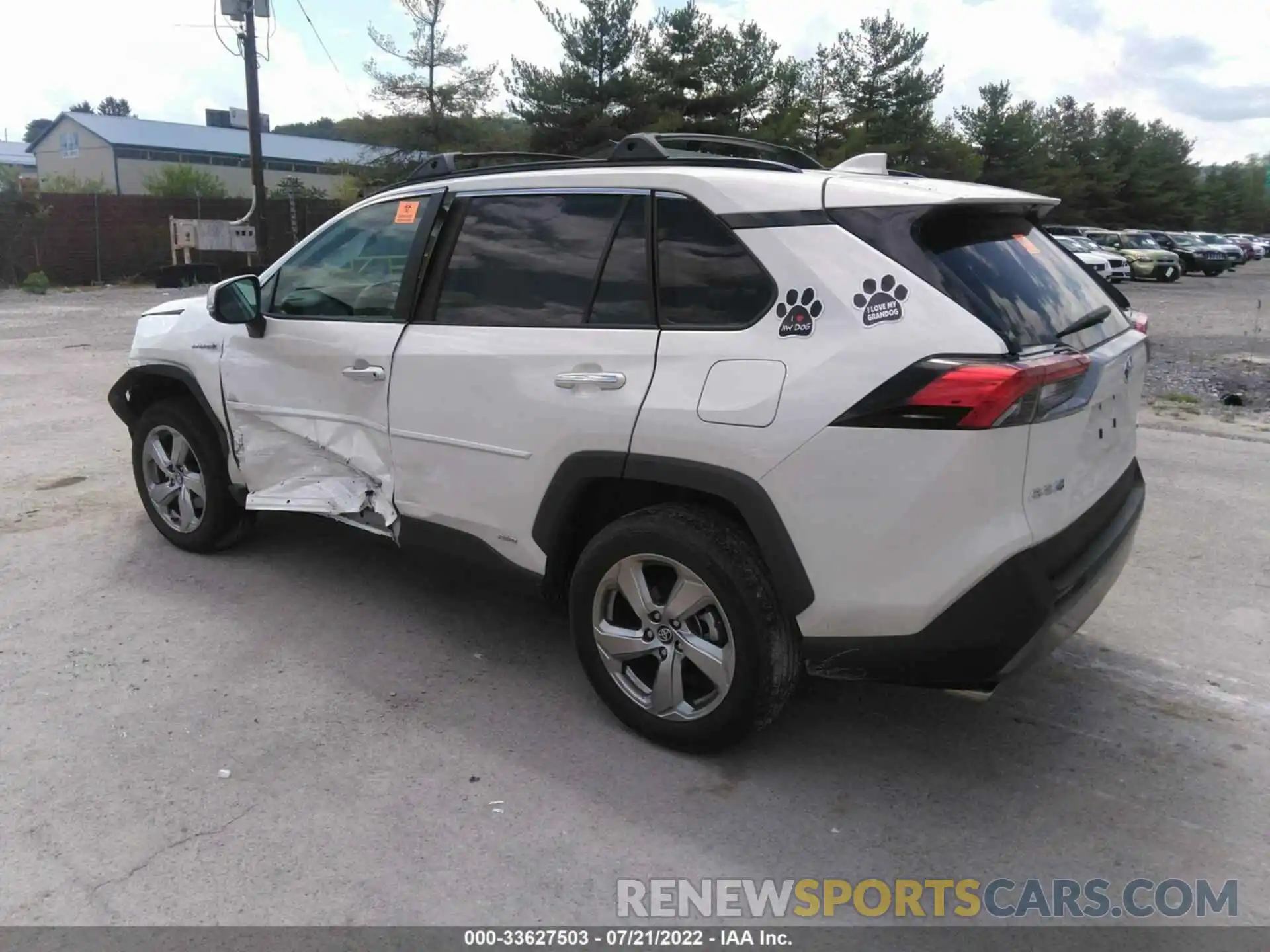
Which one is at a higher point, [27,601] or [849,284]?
[849,284]

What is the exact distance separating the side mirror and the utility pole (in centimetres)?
1767

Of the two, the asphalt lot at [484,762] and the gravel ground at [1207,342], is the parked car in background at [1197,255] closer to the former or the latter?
the gravel ground at [1207,342]

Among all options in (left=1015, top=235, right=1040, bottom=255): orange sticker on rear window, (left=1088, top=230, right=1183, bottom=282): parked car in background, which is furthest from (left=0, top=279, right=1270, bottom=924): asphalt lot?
(left=1088, top=230, right=1183, bottom=282): parked car in background

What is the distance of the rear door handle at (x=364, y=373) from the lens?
3963mm

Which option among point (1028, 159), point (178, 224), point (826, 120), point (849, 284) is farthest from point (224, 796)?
point (1028, 159)

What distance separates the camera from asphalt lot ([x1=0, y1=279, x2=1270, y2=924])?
2770mm

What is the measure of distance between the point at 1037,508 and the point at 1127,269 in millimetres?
32110

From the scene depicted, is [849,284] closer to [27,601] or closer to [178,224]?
[27,601]

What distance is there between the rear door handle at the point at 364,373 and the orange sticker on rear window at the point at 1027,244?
2.36 metres

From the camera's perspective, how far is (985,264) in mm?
2934

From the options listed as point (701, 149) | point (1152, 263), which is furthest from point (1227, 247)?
point (701, 149)

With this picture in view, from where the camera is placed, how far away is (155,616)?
4383 millimetres

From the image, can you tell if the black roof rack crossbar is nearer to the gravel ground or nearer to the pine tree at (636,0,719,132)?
the gravel ground
